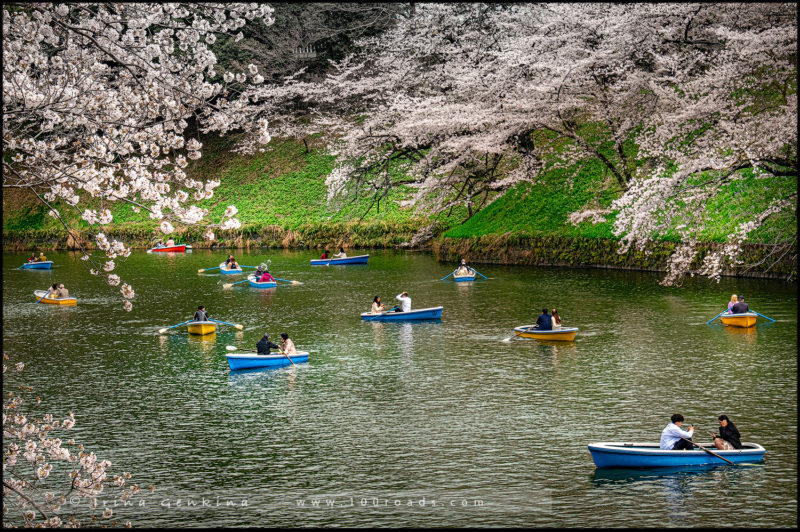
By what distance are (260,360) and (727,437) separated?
12.3 meters

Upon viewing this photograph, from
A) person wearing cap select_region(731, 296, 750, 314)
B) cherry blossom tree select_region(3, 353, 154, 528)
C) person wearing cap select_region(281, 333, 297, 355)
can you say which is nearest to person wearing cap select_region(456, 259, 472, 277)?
person wearing cap select_region(731, 296, 750, 314)

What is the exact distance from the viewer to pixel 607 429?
49.6ft

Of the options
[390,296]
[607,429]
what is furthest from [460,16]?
[607,429]

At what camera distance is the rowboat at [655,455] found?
12977mm

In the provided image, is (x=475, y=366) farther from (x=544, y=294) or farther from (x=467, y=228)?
(x=467, y=228)

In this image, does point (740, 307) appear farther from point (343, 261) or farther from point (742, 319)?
point (343, 261)

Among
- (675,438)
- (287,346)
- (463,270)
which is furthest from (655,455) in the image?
(463,270)

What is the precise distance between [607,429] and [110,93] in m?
10.9

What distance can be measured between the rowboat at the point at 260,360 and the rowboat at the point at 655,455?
33.8 feet

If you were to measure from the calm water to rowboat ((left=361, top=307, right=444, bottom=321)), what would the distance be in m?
0.71

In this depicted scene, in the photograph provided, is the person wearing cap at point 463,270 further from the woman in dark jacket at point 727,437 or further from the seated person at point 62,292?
the woman in dark jacket at point 727,437

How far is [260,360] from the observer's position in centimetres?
2111

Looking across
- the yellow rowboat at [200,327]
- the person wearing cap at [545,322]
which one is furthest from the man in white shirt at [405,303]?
the yellow rowboat at [200,327]

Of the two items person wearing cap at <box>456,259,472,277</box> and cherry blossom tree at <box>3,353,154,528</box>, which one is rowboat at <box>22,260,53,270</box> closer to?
person wearing cap at <box>456,259,472,277</box>
